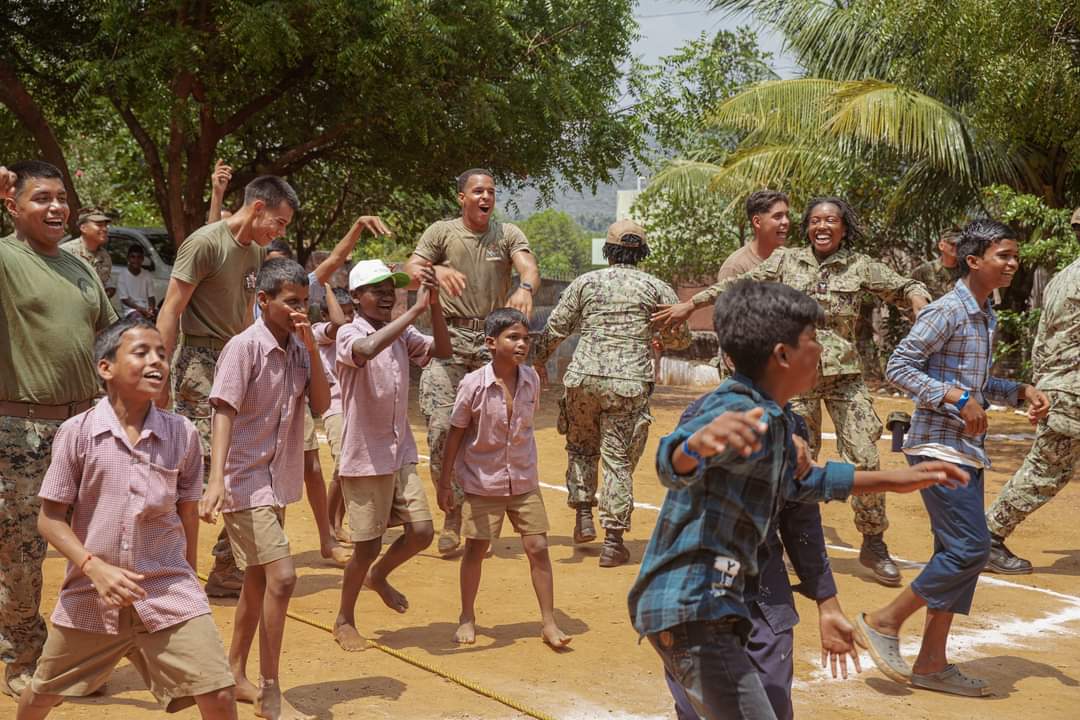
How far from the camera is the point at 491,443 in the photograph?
233 inches

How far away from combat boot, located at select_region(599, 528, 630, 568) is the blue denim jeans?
4.26 meters

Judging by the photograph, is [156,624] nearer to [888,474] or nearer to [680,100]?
[888,474]

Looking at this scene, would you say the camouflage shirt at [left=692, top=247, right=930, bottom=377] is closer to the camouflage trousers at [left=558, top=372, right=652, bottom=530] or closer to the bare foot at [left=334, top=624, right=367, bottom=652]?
the camouflage trousers at [left=558, top=372, right=652, bottom=530]

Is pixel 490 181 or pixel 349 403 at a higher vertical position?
pixel 490 181

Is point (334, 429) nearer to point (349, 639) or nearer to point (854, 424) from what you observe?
point (349, 639)

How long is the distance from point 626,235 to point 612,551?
6.66ft

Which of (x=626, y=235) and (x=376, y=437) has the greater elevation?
(x=626, y=235)

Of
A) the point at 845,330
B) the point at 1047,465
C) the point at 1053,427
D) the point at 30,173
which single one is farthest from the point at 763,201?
the point at 30,173

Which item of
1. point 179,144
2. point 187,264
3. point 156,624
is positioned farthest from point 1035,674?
point 179,144

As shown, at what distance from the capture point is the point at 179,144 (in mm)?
15328

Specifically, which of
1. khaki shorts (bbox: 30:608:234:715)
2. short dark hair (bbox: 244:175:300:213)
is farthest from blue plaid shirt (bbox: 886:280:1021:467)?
khaki shorts (bbox: 30:608:234:715)

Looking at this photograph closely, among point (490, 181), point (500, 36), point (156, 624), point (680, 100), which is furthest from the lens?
point (680, 100)

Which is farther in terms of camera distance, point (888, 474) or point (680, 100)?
point (680, 100)

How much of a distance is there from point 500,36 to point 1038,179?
26.1ft
